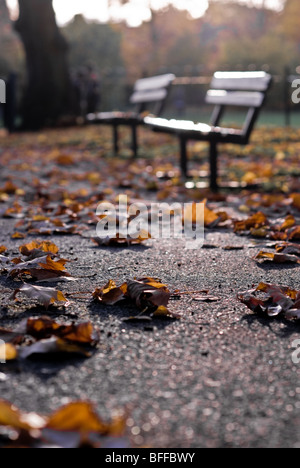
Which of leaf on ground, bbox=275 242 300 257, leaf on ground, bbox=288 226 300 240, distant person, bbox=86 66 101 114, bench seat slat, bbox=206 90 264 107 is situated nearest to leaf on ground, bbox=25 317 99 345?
leaf on ground, bbox=275 242 300 257

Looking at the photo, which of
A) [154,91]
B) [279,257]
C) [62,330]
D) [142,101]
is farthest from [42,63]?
[62,330]

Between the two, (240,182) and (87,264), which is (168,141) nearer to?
(240,182)

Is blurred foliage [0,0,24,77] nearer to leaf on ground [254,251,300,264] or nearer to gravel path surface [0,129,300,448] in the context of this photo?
leaf on ground [254,251,300,264]

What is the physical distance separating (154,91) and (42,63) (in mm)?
9036

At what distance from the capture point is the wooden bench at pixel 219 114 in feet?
19.8

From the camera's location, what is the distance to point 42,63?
17656mm

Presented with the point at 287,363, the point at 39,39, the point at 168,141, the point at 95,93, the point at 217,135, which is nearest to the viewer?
the point at 287,363

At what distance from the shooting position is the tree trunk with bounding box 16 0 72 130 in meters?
17.4

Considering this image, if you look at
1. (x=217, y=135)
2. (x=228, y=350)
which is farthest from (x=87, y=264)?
(x=217, y=135)

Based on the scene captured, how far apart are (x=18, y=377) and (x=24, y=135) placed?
14791 mm

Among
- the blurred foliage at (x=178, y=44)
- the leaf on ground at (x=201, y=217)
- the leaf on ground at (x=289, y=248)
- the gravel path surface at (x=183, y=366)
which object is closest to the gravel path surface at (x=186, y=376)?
the gravel path surface at (x=183, y=366)

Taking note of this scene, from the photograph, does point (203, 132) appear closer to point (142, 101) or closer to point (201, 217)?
point (201, 217)

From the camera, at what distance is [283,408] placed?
65.6 inches

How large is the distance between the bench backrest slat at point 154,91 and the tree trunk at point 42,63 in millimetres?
7537
